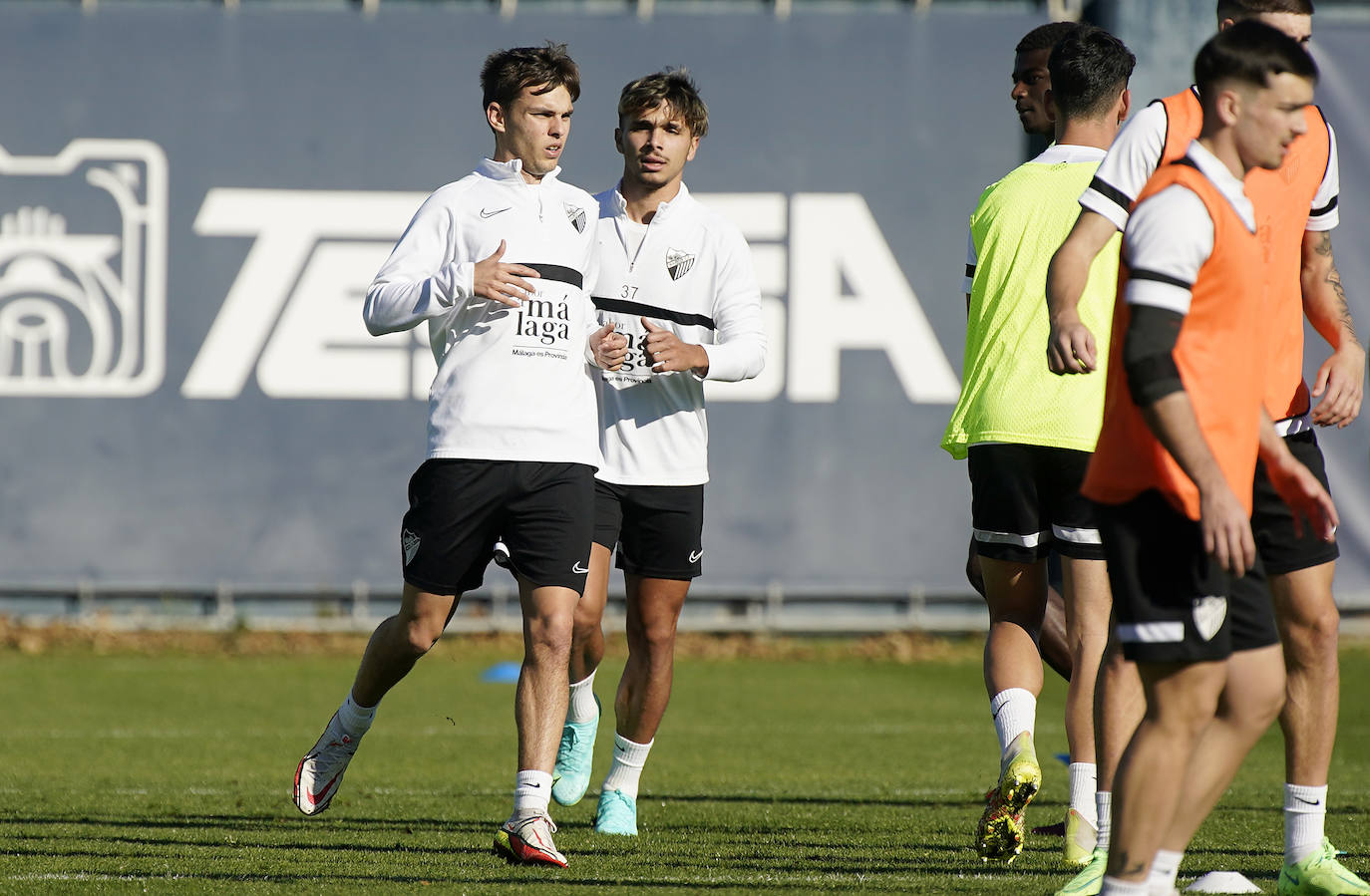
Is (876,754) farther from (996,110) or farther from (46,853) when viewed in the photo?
(996,110)

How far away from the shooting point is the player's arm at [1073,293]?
12.4 ft

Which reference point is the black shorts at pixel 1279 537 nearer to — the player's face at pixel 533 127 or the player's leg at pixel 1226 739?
the player's leg at pixel 1226 739

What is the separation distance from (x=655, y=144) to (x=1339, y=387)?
249 centimetres

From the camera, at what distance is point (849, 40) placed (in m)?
14.1

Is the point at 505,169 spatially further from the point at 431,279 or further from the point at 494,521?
the point at 494,521

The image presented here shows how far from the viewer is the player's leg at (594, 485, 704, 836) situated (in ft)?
19.2

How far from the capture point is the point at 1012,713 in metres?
4.86

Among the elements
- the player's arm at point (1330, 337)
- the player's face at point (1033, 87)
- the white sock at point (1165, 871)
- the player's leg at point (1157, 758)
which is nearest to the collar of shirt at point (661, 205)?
the player's face at point (1033, 87)

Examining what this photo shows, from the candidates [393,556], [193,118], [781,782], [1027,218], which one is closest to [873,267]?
[393,556]

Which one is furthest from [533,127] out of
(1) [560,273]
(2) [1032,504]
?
(2) [1032,504]

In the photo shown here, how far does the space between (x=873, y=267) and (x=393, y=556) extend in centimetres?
455

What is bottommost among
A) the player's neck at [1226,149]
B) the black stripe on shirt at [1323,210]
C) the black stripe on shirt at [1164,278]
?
the black stripe on shirt at [1164,278]

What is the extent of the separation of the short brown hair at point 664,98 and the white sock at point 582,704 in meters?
2.01

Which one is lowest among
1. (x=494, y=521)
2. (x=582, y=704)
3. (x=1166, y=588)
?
(x=582, y=704)
